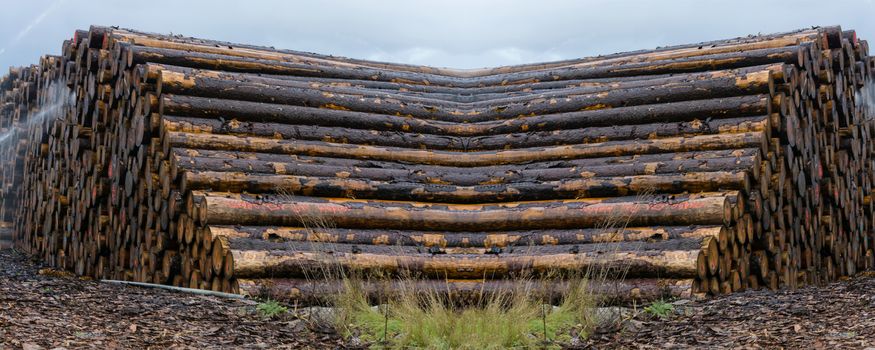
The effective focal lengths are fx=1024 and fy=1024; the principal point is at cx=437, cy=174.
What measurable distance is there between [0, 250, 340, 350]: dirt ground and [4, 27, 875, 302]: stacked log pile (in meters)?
1.02

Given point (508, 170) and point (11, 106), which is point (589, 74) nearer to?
point (508, 170)

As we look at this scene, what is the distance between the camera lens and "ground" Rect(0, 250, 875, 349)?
25.0 feet

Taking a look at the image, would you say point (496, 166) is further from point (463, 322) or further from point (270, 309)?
point (463, 322)

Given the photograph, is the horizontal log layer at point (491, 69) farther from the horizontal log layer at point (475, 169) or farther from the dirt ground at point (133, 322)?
the dirt ground at point (133, 322)

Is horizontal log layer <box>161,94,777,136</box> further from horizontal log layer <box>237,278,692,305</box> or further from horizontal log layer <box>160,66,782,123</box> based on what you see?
horizontal log layer <box>237,278,692,305</box>

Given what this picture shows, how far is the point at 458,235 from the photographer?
38.8 feet

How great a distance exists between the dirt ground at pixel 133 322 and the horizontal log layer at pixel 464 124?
323cm

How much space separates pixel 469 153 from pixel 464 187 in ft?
3.91

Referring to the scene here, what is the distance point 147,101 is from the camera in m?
12.4

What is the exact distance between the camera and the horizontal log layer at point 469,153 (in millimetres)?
12094

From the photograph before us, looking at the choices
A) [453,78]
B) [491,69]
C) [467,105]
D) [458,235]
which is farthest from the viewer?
[491,69]

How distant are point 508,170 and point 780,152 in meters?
3.31

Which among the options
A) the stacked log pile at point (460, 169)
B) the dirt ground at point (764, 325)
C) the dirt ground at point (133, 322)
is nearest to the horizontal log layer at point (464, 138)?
the stacked log pile at point (460, 169)

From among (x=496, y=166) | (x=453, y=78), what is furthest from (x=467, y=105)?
(x=453, y=78)
